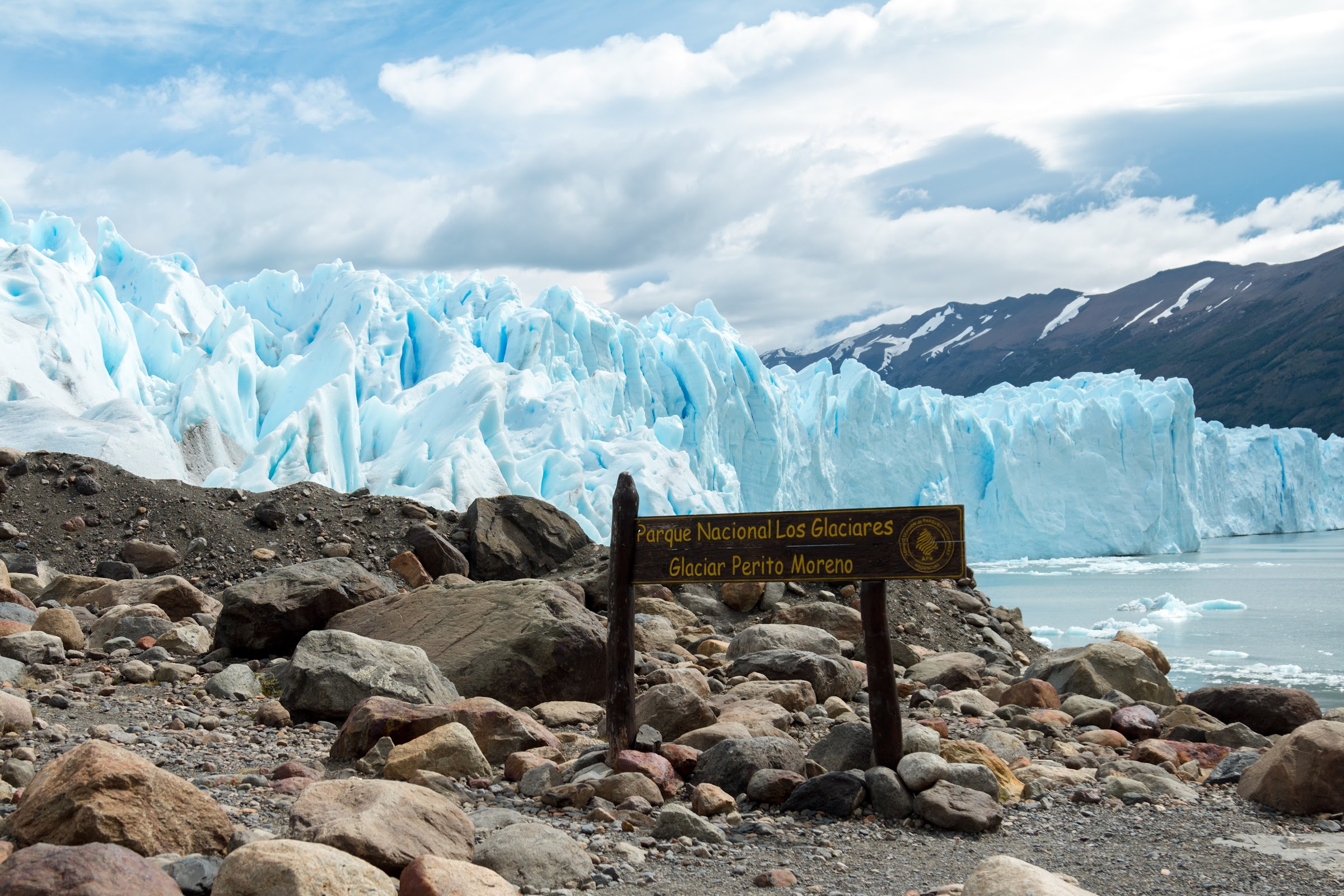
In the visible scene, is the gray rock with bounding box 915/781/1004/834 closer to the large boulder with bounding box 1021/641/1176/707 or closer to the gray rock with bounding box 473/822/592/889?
the gray rock with bounding box 473/822/592/889

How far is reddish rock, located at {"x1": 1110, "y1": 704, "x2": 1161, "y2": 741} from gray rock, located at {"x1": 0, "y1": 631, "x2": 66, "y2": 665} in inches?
261

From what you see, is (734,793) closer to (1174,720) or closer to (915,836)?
(915,836)

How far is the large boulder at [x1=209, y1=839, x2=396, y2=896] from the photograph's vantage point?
101 inches

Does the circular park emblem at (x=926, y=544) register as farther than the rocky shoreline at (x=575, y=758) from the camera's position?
Yes

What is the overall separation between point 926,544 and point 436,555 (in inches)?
295

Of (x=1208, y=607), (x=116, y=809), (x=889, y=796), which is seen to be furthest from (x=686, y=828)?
(x=1208, y=607)

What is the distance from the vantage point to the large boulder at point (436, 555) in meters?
10.5

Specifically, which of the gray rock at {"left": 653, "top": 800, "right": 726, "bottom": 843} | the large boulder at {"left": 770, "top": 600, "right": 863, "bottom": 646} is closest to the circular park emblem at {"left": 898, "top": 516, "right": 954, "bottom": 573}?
the gray rock at {"left": 653, "top": 800, "right": 726, "bottom": 843}

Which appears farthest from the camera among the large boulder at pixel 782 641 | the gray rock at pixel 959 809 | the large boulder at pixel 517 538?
the large boulder at pixel 517 538

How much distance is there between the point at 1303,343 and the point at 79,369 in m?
93.6

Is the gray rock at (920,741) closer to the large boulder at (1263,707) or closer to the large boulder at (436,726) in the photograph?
the large boulder at (436,726)

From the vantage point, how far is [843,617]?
866 cm

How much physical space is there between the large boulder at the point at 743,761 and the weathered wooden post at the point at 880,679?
14.5 inches

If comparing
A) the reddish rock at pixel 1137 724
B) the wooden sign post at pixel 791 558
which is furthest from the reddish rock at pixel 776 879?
the reddish rock at pixel 1137 724
